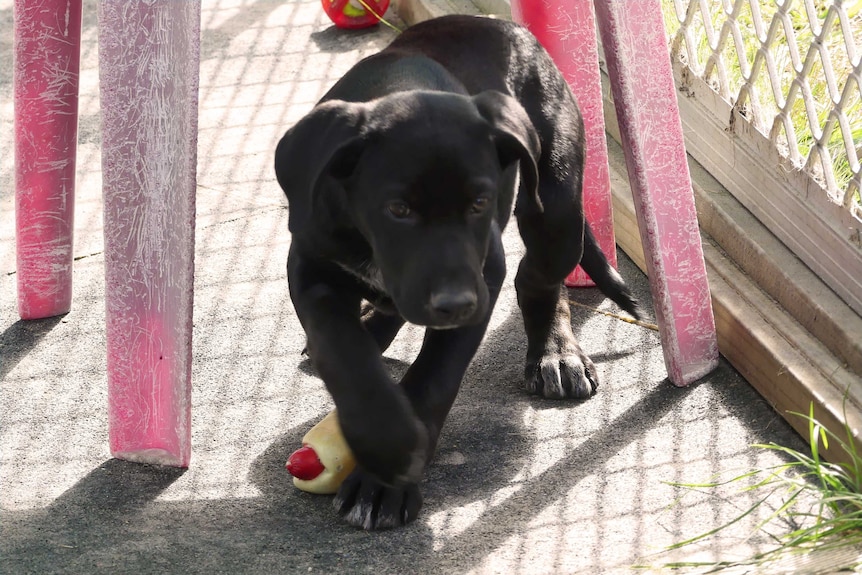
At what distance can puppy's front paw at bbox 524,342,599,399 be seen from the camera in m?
3.63

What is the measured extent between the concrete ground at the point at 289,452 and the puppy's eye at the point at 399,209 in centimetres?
76

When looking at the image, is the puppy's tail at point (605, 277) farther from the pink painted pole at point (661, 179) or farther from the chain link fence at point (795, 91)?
the chain link fence at point (795, 91)

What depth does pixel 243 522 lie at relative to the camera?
298cm

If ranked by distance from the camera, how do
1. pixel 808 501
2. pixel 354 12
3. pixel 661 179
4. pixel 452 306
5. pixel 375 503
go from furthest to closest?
pixel 354 12 → pixel 661 179 → pixel 808 501 → pixel 375 503 → pixel 452 306

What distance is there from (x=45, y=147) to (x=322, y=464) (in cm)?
154

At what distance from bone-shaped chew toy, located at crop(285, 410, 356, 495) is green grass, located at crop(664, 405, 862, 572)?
843 mm

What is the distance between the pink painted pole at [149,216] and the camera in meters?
2.92

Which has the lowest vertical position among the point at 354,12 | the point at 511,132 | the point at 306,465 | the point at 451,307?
the point at 354,12

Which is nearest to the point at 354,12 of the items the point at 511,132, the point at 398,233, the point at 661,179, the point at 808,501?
the point at 661,179

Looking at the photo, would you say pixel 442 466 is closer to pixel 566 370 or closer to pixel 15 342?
pixel 566 370

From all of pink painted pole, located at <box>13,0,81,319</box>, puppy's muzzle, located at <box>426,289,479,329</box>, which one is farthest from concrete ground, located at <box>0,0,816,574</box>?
puppy's muzzle, located at <box>426,289,479,329</box>

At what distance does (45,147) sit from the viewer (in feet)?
12.8

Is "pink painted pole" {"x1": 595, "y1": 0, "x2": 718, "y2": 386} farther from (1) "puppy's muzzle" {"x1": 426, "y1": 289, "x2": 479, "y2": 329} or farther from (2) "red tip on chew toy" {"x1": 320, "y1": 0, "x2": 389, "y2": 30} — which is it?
(2) "red tip on chew toy" {"x1": 320, "y1": 0, "x2": 389, "y2": 30}

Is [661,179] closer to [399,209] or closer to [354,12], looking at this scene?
[399,209]
